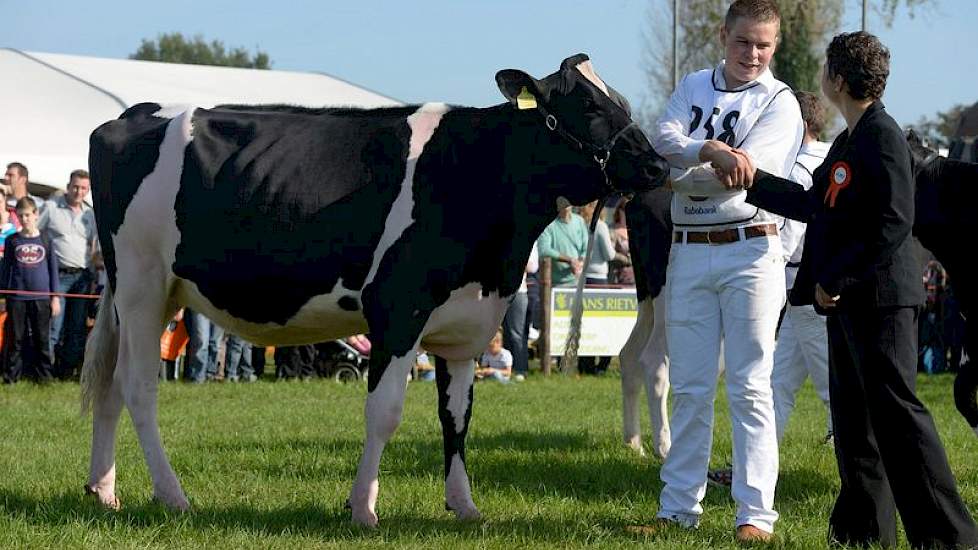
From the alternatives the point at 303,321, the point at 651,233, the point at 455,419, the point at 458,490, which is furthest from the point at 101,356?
the point at 651,233

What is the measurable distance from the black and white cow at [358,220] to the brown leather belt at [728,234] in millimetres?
316

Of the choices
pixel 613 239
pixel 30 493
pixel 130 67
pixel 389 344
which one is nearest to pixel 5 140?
pixel 130 67

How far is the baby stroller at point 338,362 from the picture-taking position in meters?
15.6

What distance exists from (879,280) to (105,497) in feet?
12.9

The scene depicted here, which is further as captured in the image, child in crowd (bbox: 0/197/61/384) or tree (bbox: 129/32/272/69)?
tree (bbox: 129/32/272/69)

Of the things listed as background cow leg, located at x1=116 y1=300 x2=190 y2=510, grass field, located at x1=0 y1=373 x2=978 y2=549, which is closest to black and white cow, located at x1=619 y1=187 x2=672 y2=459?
grass field, located at x1=0 y1=373 x2=978 y2=549

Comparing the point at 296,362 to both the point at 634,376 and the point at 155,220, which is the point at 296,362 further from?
the point at 155,220

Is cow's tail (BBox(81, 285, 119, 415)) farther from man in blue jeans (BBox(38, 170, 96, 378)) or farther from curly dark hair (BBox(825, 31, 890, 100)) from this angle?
man in blue jeans (BBox(38, 170, 96, 378))

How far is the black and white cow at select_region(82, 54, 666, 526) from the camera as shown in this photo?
19.7 feet

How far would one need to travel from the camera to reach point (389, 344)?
19.7 ft

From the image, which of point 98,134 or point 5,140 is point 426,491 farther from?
point 5,140

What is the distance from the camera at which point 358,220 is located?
6133 mm

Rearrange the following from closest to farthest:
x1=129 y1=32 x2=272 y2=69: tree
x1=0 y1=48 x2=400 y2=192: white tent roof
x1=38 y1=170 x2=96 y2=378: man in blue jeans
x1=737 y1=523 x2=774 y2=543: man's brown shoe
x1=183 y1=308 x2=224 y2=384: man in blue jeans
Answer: x1=737 y1=523 x2=774 y2=543: man's brown shoe
x1=38 y1=170 x2=96 y2=378: man in blue jeans
x1=183 y1=308 x2=224 y2=384: man in blue jeans
x1=0 y1=48 x2=400 y2=192: white tent roof
x1=129 y1=32 x2=272 y2=69: tree

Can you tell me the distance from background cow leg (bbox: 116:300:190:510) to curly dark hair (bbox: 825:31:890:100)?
349cm
